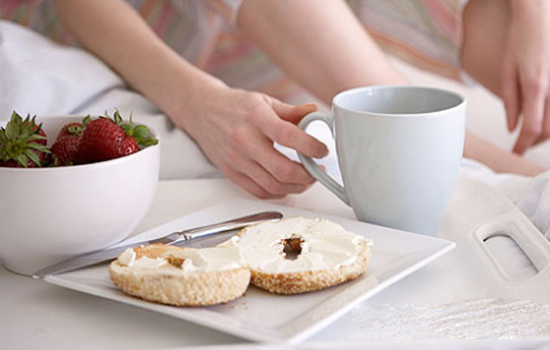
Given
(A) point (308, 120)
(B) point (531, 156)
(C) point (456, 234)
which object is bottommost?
(B) point (531, 156)

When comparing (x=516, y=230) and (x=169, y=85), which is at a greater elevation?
(x=169, y=85)

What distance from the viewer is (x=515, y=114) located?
1008mm

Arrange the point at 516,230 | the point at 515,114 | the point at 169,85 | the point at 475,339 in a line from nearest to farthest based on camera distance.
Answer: the point at 475,339, the point at 516,230, the point at 169,85, the point at 515,114

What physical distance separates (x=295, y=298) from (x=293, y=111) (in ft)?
0.89

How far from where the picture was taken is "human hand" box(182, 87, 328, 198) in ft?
2.31

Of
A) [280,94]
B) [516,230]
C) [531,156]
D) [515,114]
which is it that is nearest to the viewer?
[516,230]

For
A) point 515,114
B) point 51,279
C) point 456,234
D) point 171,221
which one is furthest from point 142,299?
point 515,114

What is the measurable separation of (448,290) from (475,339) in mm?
87

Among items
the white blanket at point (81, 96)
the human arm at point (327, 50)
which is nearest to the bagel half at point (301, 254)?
the white blanket at point (81, 96)

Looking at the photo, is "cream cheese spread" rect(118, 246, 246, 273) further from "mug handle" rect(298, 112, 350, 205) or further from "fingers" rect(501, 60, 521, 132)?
"fingers" rect(501, 60, 521, 132)

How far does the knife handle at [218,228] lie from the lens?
60 cm

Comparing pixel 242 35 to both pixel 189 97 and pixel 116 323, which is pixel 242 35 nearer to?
pixel 189 97

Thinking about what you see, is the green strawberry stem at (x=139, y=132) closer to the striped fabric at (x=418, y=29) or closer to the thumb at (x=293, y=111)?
the thumb at (x=293, y=111)

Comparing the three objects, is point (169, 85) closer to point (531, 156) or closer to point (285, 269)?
point (285, 269)
